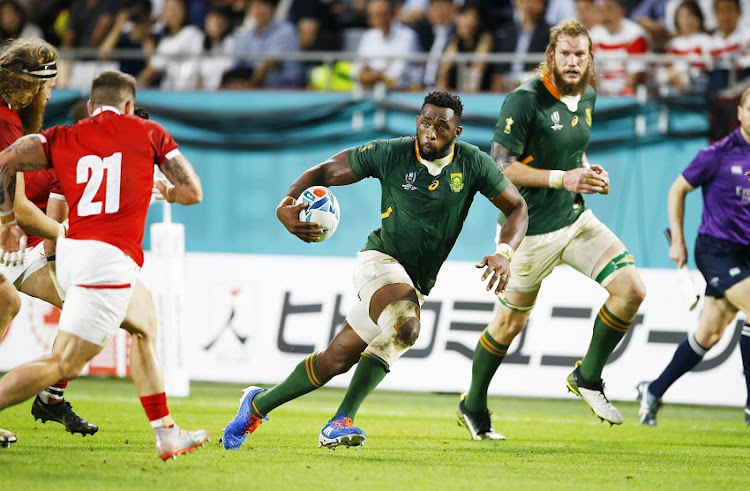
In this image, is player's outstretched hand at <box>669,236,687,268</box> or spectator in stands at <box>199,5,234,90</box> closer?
player's outstretched hand at <box>669,236,687,268</box>

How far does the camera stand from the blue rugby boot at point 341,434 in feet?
20.8

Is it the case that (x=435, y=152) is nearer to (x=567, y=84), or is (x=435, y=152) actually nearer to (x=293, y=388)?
(x=567, y=84)

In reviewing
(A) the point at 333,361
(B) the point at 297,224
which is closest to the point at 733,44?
(A) the point at 333,361

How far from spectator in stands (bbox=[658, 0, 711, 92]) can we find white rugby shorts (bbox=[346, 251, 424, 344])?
6.92m

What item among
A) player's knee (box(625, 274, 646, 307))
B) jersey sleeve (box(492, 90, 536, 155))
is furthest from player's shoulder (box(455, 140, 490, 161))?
player's knee (box(625, 274, 646, 307))

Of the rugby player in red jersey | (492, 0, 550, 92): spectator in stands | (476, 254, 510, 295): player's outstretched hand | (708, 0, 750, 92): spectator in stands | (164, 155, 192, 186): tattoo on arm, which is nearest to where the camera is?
the rugby player in red jersey

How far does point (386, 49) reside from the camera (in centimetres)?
1413

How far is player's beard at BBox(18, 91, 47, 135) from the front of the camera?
22.4 ft

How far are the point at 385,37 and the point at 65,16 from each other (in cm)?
528

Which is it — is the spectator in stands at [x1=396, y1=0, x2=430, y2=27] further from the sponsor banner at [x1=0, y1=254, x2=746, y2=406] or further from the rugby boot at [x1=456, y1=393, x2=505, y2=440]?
the rugby boot at [x1=456, y1=393, x2=505, y2=440]

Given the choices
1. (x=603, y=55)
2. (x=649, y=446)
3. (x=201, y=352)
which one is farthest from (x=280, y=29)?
Answer: (x=649, y=446)

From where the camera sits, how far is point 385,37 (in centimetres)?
1421

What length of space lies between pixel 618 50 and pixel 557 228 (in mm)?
5888

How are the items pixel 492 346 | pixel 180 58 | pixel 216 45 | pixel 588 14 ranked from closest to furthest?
pixel 492 346
pixel 588 14
pixel 180 58
pixel 216 45
